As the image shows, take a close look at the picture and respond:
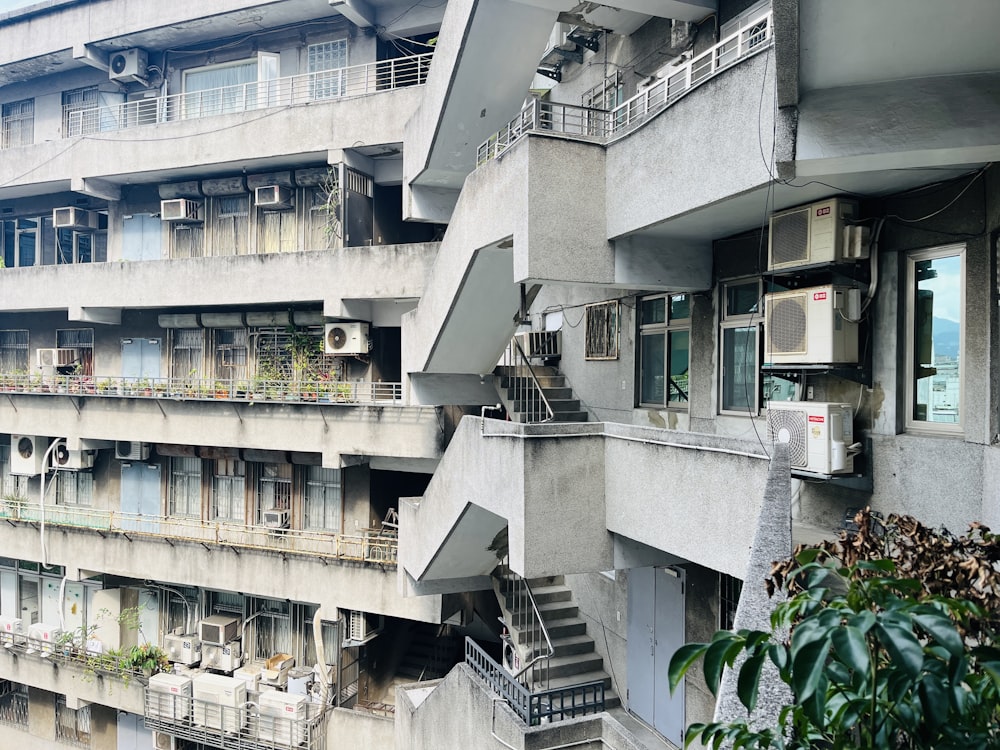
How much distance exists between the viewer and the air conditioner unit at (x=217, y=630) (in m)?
14.7

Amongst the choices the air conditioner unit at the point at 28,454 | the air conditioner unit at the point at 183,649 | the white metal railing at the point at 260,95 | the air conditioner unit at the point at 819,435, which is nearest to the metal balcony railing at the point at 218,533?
the air conditioner unit at the point at 28,454

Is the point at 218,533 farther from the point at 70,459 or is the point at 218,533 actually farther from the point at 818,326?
the point at 818,326

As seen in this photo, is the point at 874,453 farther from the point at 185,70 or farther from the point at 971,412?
the point at 185,70

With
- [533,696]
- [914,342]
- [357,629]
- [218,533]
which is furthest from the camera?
[218,533]

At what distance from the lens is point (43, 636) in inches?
617

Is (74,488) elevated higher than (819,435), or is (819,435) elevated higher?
(819,435)

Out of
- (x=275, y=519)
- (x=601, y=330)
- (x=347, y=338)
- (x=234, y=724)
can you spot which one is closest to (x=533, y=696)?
(x=601, y=330)

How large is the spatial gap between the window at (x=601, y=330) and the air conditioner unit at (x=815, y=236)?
4110 millimetres

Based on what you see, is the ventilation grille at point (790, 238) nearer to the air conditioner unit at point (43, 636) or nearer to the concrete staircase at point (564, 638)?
the concrete staircase at point (564, 638)

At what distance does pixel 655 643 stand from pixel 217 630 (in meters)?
10.7

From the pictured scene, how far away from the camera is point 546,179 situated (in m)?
6.55

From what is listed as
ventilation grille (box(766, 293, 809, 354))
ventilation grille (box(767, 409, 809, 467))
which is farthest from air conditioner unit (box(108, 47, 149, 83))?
ventilation grille (box(767, 409, 809, 467))

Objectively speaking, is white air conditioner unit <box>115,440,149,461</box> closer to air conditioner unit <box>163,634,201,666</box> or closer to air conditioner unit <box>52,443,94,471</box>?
air conditioner unit <box>52,443,94,471</box>

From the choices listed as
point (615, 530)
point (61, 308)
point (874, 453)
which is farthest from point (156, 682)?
point (874, 453)
